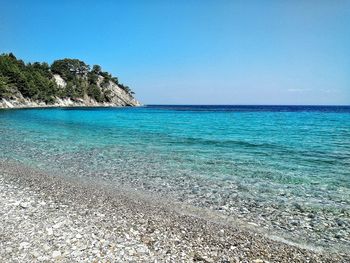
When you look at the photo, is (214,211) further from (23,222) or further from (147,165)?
(147,165)

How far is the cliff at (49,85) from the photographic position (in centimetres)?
10749

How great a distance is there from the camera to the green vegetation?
107875 mm

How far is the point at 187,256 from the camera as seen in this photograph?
652cm

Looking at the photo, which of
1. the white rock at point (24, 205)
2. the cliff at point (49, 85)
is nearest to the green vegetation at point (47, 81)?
the cliff at point (49, 85)

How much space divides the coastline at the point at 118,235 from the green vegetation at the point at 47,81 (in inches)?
3848

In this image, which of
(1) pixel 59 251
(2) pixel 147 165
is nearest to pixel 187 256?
(1) pixel 59 251

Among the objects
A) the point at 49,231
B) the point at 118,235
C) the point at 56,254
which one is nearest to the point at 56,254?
the point at 56,254

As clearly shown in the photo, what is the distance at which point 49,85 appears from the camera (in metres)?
134

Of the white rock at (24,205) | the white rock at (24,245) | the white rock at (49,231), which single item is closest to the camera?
the white rock at (24,245)

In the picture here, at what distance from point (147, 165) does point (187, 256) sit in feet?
36.5

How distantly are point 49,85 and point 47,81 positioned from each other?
8.24ft

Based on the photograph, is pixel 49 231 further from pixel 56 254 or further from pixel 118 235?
pixel 118 235

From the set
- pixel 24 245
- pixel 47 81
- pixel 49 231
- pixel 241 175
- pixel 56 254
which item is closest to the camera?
pixel 56 254

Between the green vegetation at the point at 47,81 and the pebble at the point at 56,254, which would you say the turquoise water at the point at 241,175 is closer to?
the pebble at the point at 56,254
